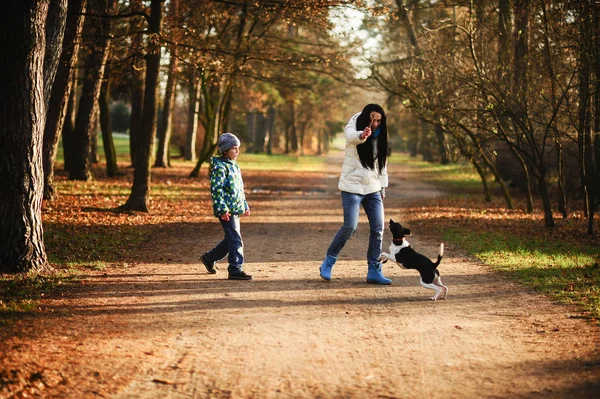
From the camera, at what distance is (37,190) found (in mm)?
8742

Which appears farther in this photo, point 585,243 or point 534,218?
point 534,218

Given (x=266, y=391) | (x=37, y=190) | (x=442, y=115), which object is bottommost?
(x=266, y=391)

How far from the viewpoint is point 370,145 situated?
884cm

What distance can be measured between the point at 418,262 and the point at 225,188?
2.50 meters

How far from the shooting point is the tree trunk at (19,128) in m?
8.42

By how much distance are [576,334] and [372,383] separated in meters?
2.43

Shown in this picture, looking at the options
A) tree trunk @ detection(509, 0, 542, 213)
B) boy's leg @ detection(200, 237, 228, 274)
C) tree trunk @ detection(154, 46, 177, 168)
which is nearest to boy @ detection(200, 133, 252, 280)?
boy's leg @ detection(200, 237, 228, 274)

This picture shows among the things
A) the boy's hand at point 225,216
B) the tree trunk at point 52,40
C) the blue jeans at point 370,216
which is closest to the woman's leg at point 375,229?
the blue jeans at point 370,216

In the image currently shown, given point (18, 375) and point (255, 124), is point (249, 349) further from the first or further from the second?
point (255, 124)

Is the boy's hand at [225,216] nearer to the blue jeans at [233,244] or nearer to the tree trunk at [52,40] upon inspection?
the blue jeans at [233,244]

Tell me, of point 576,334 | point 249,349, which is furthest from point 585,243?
point 249,349

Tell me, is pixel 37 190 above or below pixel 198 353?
above

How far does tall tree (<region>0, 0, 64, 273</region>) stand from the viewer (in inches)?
332

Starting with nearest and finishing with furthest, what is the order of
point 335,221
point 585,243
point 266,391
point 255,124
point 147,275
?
point 266,391 < point 147,275 < point 585,243 < point 335,221 < point 255,124
